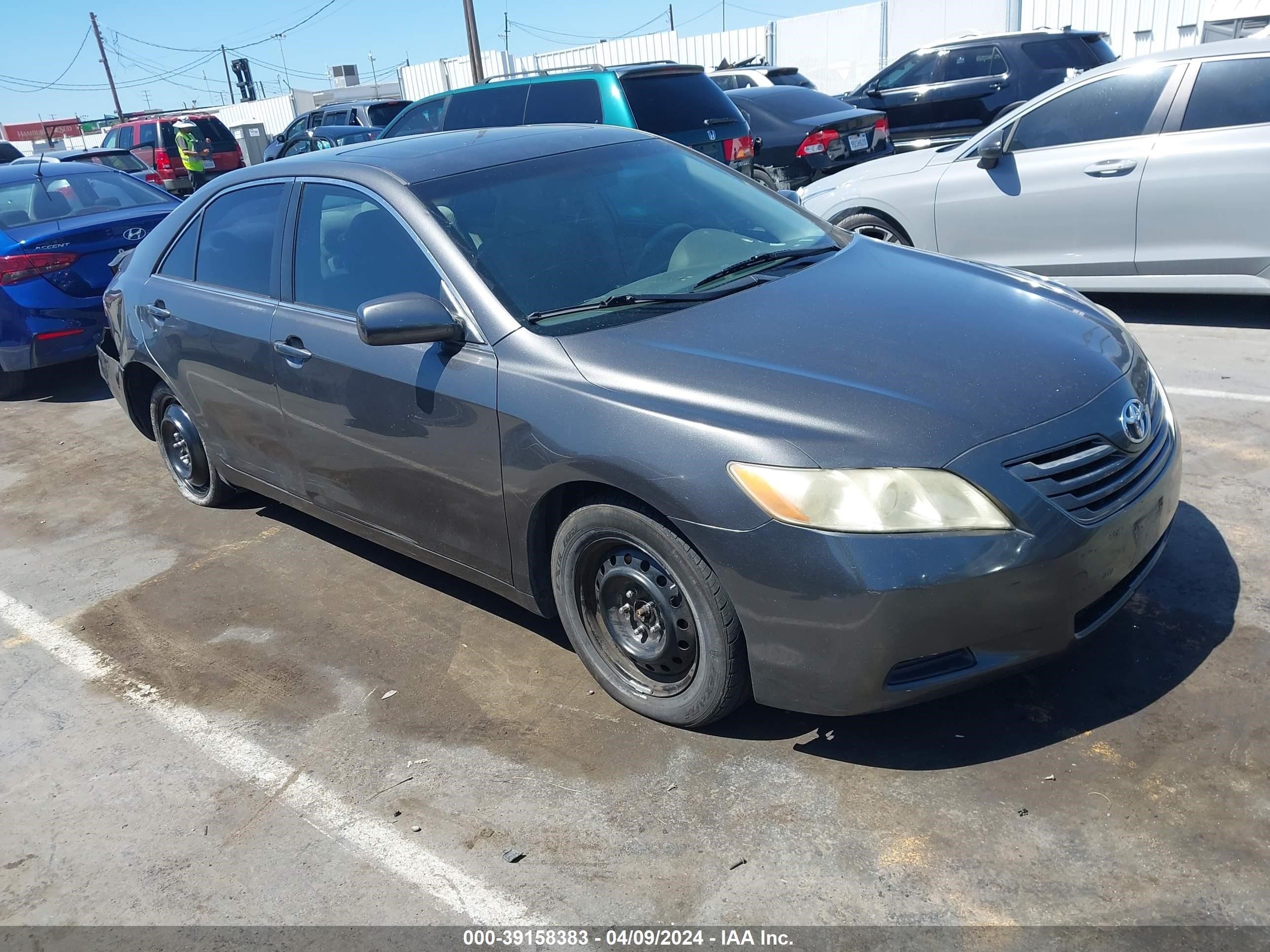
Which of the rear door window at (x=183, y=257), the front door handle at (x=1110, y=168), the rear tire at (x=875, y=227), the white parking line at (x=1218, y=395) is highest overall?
the rear door window at (x=183, y=257)

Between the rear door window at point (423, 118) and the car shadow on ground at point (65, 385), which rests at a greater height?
the rear door window at point (423, 118)

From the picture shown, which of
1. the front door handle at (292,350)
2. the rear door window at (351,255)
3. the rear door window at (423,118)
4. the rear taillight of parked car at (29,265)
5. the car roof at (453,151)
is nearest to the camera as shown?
the rear door window at (351,255)

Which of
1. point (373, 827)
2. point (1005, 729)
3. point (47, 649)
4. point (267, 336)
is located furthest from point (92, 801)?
point (1005, 729)

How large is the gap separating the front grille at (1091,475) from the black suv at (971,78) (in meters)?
11.3

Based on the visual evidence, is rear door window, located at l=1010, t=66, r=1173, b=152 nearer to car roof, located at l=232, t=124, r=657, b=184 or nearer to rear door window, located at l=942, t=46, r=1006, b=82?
car roof, located at l=232, t=124, r=657, b=184

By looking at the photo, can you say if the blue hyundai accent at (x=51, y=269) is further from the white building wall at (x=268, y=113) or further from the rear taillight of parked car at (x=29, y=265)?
the white building wall at (x=268, y=113)

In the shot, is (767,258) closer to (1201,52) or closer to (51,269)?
(1201,52)

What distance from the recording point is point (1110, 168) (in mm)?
6473

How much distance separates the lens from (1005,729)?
118 inches

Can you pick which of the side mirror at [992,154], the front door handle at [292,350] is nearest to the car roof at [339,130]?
the side mirror at [992,154]

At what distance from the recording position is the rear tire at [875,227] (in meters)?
7.50

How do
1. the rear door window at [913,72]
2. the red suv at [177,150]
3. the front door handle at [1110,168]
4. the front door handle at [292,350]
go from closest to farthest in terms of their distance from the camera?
the front door handle at [292,350], the front door handle at [1110,168], the rear door window at [913,72], the red suv at [177,150]

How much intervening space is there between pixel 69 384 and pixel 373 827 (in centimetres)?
710

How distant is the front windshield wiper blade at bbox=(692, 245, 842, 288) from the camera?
3.64 m
